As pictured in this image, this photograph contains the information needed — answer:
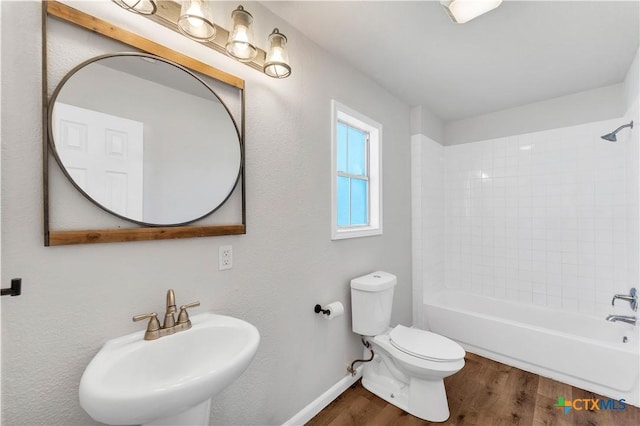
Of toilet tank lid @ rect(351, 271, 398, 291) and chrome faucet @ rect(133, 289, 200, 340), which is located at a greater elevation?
chrome faucet @ rect(133, 289, 200, 340)

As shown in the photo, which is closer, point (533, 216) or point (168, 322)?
point (168, 322)

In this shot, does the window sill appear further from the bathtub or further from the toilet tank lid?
the bathtub

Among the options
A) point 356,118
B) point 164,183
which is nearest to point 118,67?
point 164,183

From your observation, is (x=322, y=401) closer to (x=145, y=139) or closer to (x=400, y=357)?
(x=400, y=357)

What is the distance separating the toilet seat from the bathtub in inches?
32.0

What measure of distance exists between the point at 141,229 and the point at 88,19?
0.74 metres

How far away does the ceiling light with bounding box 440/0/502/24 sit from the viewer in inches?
51.9

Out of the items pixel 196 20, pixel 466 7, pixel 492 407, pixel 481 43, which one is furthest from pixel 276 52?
pixel 492 407

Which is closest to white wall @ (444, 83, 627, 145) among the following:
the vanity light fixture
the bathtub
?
the bathtub

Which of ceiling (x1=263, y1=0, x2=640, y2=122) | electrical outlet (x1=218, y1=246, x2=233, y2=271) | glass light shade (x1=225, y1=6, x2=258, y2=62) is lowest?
electrical outlet (x1=218, y1=246, x2=233, y2=271)

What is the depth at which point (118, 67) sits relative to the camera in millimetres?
987

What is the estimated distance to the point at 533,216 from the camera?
2699 millimetres

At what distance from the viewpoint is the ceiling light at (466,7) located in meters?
1.32

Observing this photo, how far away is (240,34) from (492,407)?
8.71 ft
